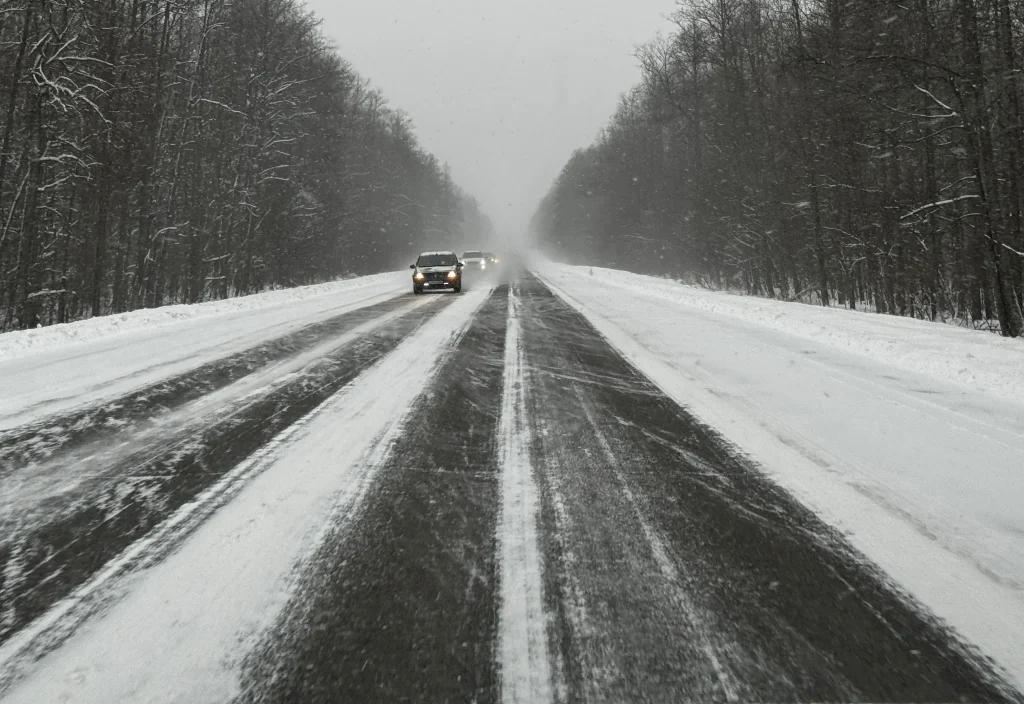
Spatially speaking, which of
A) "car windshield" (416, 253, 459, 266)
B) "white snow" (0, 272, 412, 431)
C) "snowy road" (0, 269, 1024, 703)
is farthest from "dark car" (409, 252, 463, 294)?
"snowy road" (0, 269, 1024, 703)

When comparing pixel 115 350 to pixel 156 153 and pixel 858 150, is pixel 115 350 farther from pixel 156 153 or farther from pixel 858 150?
pixel 858 150

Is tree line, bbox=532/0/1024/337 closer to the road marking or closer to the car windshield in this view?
the road marking

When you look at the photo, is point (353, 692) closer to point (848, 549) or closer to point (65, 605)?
point (65, 605)

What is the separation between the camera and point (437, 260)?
20.1m

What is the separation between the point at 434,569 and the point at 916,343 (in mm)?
7520

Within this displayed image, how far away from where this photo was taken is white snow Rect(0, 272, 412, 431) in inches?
194

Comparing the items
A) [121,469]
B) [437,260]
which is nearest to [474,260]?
[437,260]

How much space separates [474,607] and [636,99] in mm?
54131

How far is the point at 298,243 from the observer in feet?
101

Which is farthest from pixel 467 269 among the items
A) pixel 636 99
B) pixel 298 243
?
pixel 636 99

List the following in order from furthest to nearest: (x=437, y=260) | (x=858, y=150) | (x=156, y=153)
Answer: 1. (x=437, y=260)
2. (x=156, y=153)
3. (x=858, y=150)

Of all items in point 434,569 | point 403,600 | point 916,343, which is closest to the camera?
point 403,600

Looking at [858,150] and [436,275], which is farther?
[436,275]

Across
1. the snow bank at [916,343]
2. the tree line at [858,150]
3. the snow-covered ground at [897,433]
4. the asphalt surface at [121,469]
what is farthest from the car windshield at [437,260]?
the asphalt surface at [121,469]
